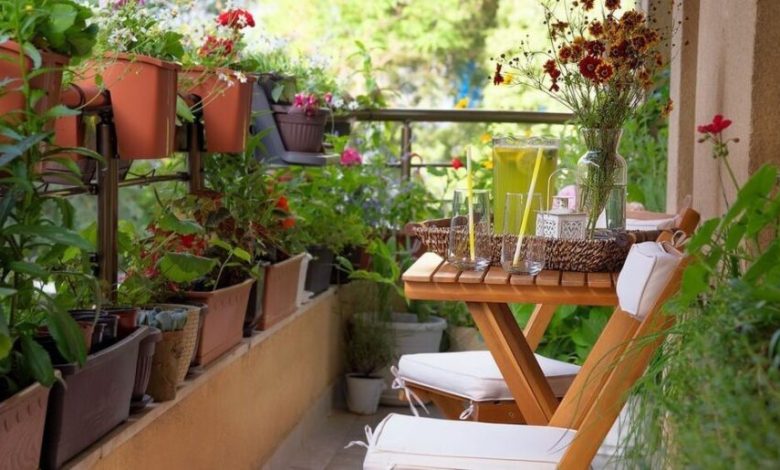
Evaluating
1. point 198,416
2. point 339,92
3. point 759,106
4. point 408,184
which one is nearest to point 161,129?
point 198,416

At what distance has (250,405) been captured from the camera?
338 cm

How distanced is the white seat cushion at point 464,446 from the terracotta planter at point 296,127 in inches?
61.4

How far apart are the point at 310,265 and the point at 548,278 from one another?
1839 mm

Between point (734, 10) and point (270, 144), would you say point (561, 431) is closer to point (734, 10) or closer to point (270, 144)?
point (734, 10)

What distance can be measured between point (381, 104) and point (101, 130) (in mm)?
2753

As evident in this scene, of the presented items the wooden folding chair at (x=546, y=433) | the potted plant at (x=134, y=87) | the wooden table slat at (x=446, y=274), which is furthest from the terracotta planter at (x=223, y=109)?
the wooden folding chair at (x=546, y=433)

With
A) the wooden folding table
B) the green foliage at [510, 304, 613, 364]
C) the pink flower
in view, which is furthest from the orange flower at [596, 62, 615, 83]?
the pink flower

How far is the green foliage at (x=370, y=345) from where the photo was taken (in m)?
4.61

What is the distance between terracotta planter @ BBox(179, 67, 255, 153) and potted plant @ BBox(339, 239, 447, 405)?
146 cm

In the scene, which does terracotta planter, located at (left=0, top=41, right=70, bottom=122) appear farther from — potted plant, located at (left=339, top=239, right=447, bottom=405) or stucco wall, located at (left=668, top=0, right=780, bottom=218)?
potted plant, located at (left=339, top=239, right=447, bottom=405)

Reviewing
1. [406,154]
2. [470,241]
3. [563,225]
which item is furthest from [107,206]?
[406,154]

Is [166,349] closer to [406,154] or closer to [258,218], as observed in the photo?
[258,218]

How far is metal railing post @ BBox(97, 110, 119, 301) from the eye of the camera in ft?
8.38

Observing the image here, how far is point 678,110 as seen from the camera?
376cm
